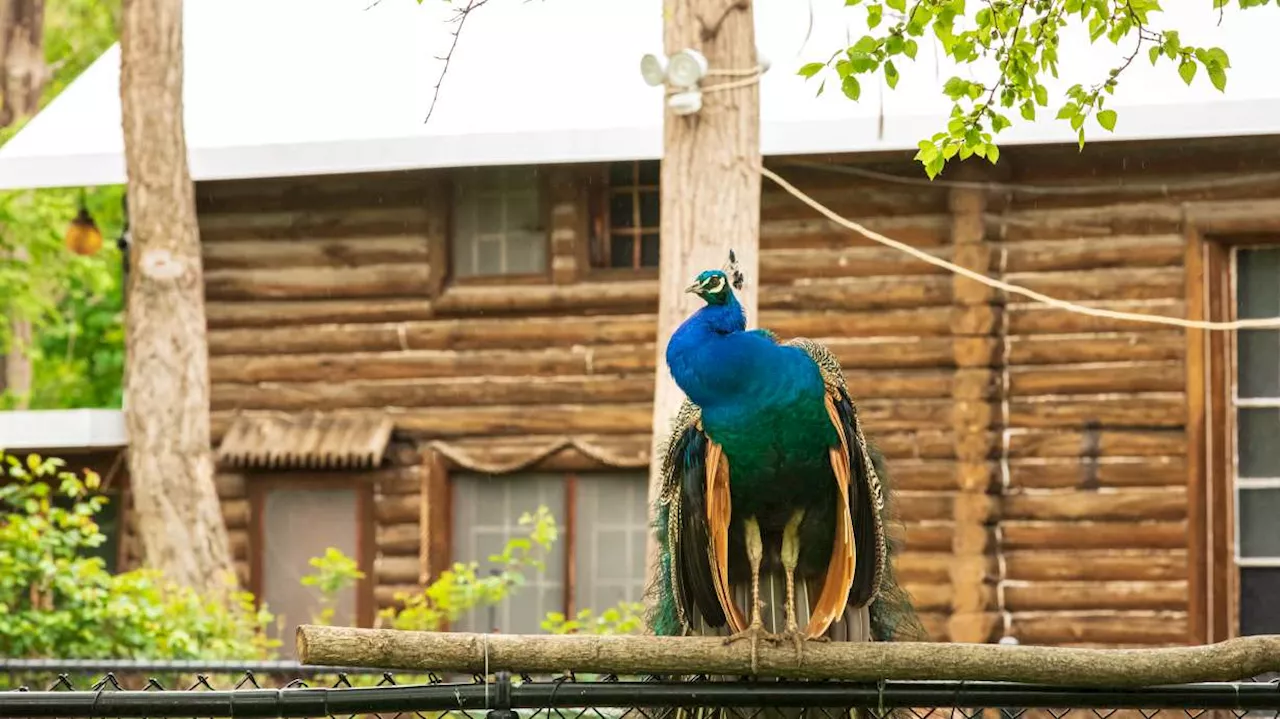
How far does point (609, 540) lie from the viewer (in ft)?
42.1

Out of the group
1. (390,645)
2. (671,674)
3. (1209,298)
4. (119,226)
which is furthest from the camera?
(119,226)

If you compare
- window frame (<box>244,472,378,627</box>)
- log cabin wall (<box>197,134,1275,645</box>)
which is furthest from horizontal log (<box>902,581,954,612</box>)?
window frame (<box>244,472,378,627</box>)

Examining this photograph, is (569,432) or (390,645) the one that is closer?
(390,645)

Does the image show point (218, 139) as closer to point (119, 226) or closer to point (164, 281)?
point (164, 281)

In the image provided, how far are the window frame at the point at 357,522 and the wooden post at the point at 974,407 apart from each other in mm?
3969

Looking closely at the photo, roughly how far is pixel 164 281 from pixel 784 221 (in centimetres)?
419

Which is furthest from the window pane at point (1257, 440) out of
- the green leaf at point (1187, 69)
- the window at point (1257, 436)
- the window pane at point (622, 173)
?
the green leaf at point (1187, 69)

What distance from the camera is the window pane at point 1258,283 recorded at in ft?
39.0

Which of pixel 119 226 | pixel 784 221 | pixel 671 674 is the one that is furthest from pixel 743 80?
pixel 119 226

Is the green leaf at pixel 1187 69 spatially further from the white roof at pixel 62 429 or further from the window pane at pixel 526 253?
the white roof at pixel 62 429

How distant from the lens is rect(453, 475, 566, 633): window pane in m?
13.0

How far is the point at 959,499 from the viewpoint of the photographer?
12.1m

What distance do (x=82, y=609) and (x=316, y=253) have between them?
10.8 ft

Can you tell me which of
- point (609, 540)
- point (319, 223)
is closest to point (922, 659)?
point (609, 540)
